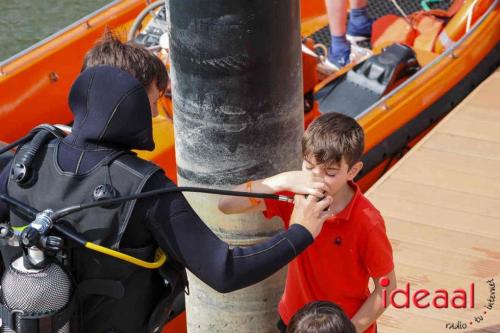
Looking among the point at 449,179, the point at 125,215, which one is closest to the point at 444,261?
the point at 449,179

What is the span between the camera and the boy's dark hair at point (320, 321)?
2359 mm

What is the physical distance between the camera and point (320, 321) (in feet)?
7.77

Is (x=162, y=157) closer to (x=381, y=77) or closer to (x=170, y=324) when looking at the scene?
(x=170, y=324)

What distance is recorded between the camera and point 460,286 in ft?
12.8

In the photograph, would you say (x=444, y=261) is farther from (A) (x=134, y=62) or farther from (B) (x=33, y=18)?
(B) (x=33, y=18)

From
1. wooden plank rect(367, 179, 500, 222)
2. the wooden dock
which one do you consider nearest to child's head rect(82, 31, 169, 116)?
the wooden dock

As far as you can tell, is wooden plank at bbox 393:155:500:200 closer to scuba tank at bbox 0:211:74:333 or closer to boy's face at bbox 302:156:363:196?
boy's face at bbox 302:156:363:196

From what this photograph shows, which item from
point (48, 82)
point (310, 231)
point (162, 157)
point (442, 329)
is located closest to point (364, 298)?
point (310, 231)

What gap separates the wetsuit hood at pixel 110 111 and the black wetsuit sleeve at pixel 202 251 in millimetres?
162

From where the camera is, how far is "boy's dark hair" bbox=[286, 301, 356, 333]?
7.74 feet

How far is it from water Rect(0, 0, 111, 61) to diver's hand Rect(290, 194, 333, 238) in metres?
7.10

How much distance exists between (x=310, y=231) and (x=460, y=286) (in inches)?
67.0

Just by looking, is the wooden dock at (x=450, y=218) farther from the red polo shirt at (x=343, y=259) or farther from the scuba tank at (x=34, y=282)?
the scuba tank at (x=34, y=282)

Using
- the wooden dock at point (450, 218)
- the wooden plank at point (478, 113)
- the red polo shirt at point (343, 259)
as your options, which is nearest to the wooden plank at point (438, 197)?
the wooden dock at point (450, 218)
